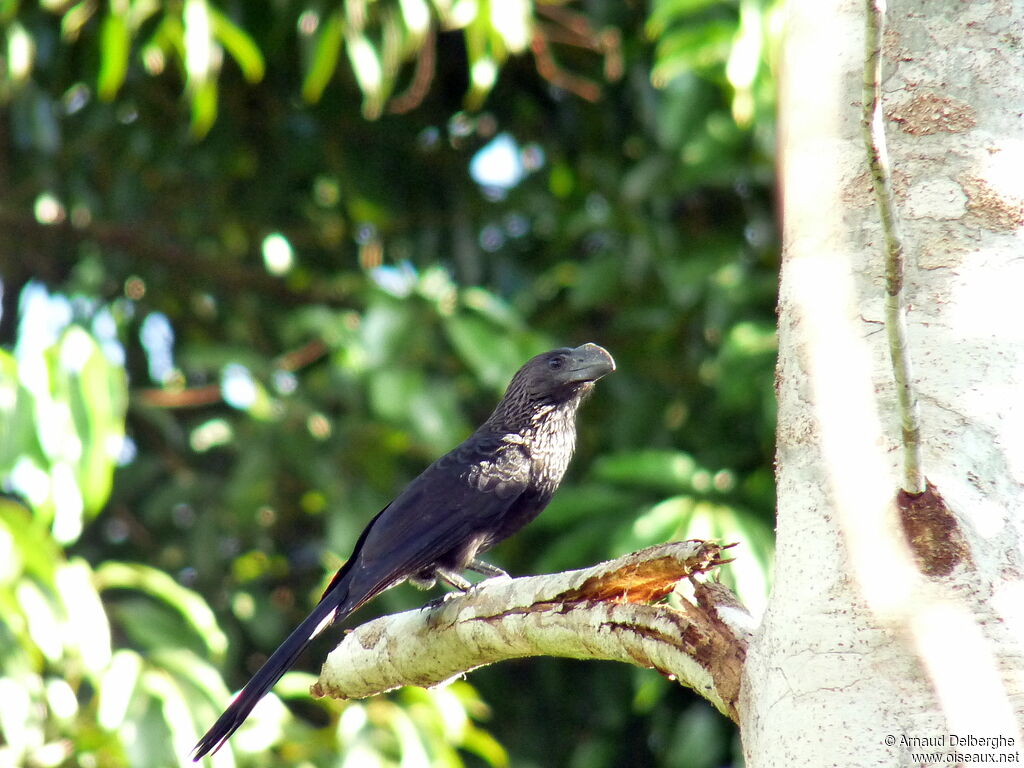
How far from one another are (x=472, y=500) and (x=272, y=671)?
2.65 feet

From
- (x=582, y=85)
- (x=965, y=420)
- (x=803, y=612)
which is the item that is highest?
(x=965, y=420)

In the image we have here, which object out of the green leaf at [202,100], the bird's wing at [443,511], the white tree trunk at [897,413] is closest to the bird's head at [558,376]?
the bird's wing at [443,511]

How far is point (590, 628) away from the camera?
2.01m

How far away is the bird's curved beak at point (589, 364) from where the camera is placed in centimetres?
358

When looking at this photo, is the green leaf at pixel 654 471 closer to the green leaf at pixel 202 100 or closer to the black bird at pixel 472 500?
the black bird at pixel 472 500

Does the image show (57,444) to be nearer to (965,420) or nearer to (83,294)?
(83,294)

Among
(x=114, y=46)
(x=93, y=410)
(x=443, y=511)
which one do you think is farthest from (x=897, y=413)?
A: (x=114, y=46)

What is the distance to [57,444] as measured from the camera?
139 inches

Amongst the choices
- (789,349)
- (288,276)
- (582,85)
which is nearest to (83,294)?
(288,276)

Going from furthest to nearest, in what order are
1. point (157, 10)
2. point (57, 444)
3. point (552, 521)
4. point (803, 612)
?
1. point (157, 10)
2. point (552, 521)
3. point (57, 444)
4. point (803, 612)

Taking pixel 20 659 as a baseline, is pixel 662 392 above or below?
below

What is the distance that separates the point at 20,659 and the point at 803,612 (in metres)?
2.64

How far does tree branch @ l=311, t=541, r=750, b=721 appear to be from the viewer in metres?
1.84

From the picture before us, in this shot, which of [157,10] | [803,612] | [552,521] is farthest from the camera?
[157,10]
